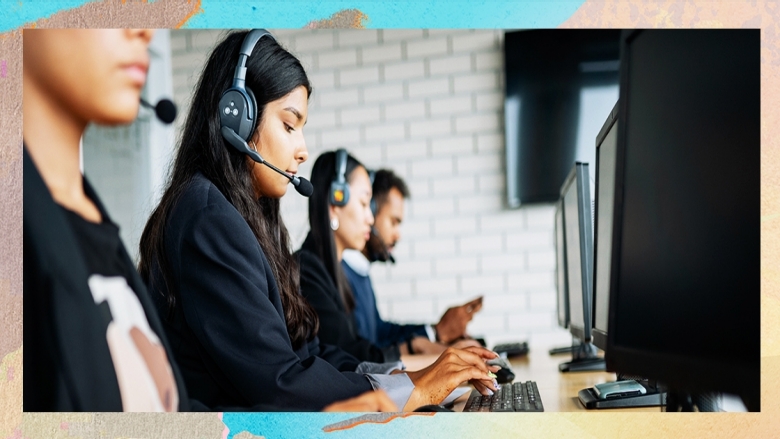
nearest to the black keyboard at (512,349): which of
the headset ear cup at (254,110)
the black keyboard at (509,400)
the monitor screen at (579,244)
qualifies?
the monitor screen at (579,244)

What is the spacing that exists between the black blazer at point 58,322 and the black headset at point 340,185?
99 centimetres

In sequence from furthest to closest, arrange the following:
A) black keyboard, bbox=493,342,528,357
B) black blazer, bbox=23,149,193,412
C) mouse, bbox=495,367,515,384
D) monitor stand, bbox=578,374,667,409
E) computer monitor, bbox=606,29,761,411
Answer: black keyboard, bbox=493,342,528,357 < mouse, bbox=495,367,515,384 < black blazer, bbox=23,149,193,412 < monitor stand, bbox=578,374,667,409 < computer monitor, bbox=606,29,761,411

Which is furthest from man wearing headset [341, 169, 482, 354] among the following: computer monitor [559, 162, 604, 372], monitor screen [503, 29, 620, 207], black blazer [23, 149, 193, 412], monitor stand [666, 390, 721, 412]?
black blazer [23, 149, 193, 412]

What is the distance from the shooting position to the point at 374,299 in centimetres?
285

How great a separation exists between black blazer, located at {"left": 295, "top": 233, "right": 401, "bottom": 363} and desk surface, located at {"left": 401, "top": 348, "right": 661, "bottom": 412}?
103 mm

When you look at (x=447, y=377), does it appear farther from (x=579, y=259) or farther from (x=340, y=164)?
(x=340, y=164)

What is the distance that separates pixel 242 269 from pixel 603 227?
60cm

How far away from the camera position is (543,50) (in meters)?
3.03

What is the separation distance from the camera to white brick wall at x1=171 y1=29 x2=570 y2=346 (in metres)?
3.20

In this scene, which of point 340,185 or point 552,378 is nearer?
point 552,378

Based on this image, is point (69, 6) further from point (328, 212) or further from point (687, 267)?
point (687, 267)

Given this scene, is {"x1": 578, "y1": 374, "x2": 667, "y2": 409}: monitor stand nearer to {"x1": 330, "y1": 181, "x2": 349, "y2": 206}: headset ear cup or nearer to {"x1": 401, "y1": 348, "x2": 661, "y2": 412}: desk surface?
{"x1": 401, "y1": 348, "x2": 661, "y2": 412}: desk surface

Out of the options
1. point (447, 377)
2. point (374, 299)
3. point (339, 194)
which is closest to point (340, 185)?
point (339, 194)

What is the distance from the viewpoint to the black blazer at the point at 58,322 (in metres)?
1.41
